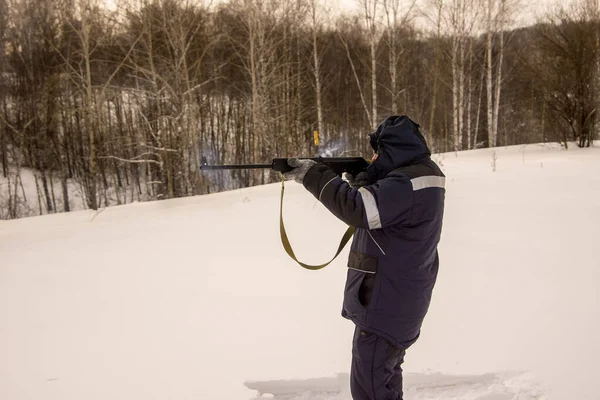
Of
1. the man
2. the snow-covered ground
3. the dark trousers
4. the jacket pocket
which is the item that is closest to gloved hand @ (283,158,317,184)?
the man

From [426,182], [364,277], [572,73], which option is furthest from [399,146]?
[572,73]

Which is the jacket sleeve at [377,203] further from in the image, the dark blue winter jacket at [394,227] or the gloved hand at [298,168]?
the gloved hand at [298,168]

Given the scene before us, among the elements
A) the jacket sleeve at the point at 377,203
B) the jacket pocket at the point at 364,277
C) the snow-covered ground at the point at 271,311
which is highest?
the jacket sleeve at the point at 377,203

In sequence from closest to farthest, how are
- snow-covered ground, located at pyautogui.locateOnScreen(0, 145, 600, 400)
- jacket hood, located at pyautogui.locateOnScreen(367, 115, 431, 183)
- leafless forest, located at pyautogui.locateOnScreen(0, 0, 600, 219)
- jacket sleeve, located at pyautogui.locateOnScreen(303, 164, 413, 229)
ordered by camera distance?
jacket sleeve, located at pyautogui.locateOnScreen(303, 164, 413, 229) < jacket hood, located at pyautogui.locateOnScreen(367, 115, 431, 183) < snow-covered ground, located at pyautogui.locateOnScreen(0, 145, 600, 400) < leafless forest, located at pyautogui.locateOnScreen(0, 0, 600, 219)

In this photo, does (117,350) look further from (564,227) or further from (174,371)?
(564,227)

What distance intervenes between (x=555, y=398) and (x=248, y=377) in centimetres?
201

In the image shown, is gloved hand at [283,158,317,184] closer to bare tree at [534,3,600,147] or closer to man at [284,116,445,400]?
man at [284,116,445,400]

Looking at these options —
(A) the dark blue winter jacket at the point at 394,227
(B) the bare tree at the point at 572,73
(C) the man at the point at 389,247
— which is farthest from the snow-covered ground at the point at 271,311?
(B) the bare tree at the point at 572,73

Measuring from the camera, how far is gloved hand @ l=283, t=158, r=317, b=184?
1861 mm

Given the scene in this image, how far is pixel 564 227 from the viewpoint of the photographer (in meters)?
5.44

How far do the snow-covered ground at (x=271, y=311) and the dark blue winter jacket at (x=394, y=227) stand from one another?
1.17m

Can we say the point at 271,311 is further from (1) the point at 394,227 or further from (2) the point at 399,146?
(2) the point at 399,146

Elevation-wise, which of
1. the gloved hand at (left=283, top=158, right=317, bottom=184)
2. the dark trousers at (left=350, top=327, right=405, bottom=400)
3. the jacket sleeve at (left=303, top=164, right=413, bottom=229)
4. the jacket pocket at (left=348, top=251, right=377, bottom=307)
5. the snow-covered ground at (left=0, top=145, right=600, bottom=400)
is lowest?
the snow-covered ground at (left=0, top=145, right=600, bottom=400)

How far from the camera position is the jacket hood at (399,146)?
1756 mm
